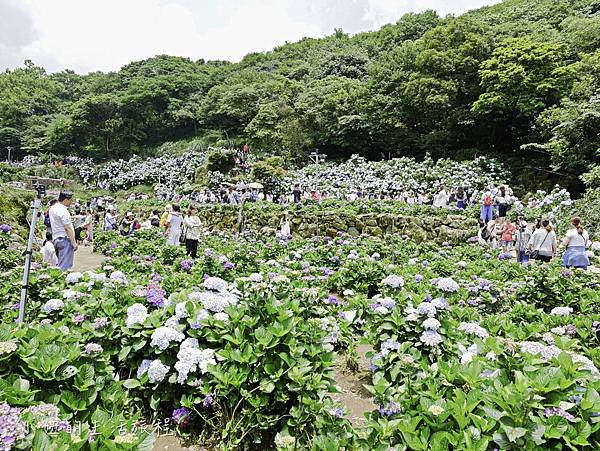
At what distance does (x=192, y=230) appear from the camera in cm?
802

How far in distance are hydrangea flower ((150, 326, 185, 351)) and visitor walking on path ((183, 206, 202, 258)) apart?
18.1 ft

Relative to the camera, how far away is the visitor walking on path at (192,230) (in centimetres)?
795

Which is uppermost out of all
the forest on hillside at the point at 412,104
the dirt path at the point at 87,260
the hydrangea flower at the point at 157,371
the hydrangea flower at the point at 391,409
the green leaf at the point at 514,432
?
the forest on hillside at the point at 412,104

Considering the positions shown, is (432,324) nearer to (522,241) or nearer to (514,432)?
(514,432)

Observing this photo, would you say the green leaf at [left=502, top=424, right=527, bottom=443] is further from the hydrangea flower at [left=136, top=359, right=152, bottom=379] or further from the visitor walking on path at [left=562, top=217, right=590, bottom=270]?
the visitor walking on path at [left=562, top=217, right=590, bottom=270]

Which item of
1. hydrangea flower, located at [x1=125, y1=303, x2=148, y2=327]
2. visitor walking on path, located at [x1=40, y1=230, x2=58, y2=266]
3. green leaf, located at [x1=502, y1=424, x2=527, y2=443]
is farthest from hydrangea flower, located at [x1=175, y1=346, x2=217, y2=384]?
visitor walking on path, located at [x1=40, y1=230, x2=58, y2=266]

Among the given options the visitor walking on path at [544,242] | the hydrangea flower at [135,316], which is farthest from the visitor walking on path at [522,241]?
the hydrangea flower at [135,316]

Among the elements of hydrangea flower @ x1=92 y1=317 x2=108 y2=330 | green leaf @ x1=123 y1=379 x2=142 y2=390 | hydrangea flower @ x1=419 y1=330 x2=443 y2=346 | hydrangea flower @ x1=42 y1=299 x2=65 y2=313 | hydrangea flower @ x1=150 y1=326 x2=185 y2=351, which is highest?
hydrangea flower @ x1=42 y1=299 x2=65 y2=313

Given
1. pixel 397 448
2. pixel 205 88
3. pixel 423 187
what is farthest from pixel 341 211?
pixel 205 88

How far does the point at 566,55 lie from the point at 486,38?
428 centimetres

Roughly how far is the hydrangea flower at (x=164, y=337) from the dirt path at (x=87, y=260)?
626 cm

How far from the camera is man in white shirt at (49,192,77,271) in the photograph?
17.5ft

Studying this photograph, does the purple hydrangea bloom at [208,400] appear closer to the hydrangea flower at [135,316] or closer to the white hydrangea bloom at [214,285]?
the hydrangea flower at [135,316]

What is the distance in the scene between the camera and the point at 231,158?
2641 centimetres
